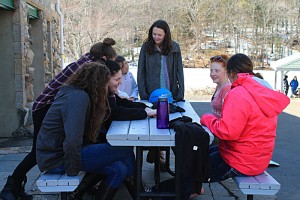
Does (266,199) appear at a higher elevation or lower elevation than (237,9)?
lower

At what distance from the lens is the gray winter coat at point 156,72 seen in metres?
4.70

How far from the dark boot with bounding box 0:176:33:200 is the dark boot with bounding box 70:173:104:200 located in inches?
21.0

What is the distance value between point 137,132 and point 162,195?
0.64 metres

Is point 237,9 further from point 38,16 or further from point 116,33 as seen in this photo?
point 38,16

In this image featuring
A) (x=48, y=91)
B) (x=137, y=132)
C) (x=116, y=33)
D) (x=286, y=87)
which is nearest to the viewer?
(x=137, y=132)

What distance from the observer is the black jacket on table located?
2.90 meters

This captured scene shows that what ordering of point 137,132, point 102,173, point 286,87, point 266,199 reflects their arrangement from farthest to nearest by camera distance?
1. point 286,87
2. point 266,199
3. point 102,173
4. point 137,132

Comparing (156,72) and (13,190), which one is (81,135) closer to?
(13,190)

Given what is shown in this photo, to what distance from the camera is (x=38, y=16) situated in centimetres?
815

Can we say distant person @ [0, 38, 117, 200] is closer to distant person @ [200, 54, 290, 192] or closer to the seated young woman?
the seated young woman

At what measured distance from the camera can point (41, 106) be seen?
3.51 metres

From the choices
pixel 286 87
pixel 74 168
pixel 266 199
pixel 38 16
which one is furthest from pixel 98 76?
pixel 286 87

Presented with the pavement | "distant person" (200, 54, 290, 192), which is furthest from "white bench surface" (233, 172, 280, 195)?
the pavement

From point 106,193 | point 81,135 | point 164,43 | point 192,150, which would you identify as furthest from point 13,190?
point 164,43
